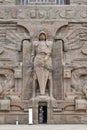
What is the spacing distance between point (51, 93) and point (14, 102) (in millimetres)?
1524

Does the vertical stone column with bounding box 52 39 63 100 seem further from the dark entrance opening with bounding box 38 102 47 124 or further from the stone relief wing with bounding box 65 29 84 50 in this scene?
the dark entrance opening with bounding box 38 102 47 124

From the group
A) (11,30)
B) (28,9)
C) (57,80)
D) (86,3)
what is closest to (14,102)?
(57,80)

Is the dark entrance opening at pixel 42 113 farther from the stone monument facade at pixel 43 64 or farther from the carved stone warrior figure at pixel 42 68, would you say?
the carved stone warrior figure at pixel 42 68

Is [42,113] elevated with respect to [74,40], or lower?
lower

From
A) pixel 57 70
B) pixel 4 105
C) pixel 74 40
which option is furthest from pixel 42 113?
pixel 74 40

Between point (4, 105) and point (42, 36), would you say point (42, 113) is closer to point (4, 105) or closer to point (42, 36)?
point (4, 105)

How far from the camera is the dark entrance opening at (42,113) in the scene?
14.2m

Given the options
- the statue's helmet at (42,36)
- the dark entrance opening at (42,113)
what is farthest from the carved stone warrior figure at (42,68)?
the dark entrance opening at (42,113)

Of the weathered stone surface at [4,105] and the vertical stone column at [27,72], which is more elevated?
the vertical stone column at [27,72]

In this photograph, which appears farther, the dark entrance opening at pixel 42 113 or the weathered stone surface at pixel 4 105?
the weathered stone surface at pixel 4 105

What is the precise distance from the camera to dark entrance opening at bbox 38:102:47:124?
1418 centimetres

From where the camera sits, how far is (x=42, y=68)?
14.5 m

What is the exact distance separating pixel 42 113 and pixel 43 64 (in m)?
1.95

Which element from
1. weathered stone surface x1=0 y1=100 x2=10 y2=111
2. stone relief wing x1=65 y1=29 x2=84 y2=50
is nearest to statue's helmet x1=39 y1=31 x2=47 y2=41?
stone relief wing x1=65 y1=29 x2=84 y2=50
